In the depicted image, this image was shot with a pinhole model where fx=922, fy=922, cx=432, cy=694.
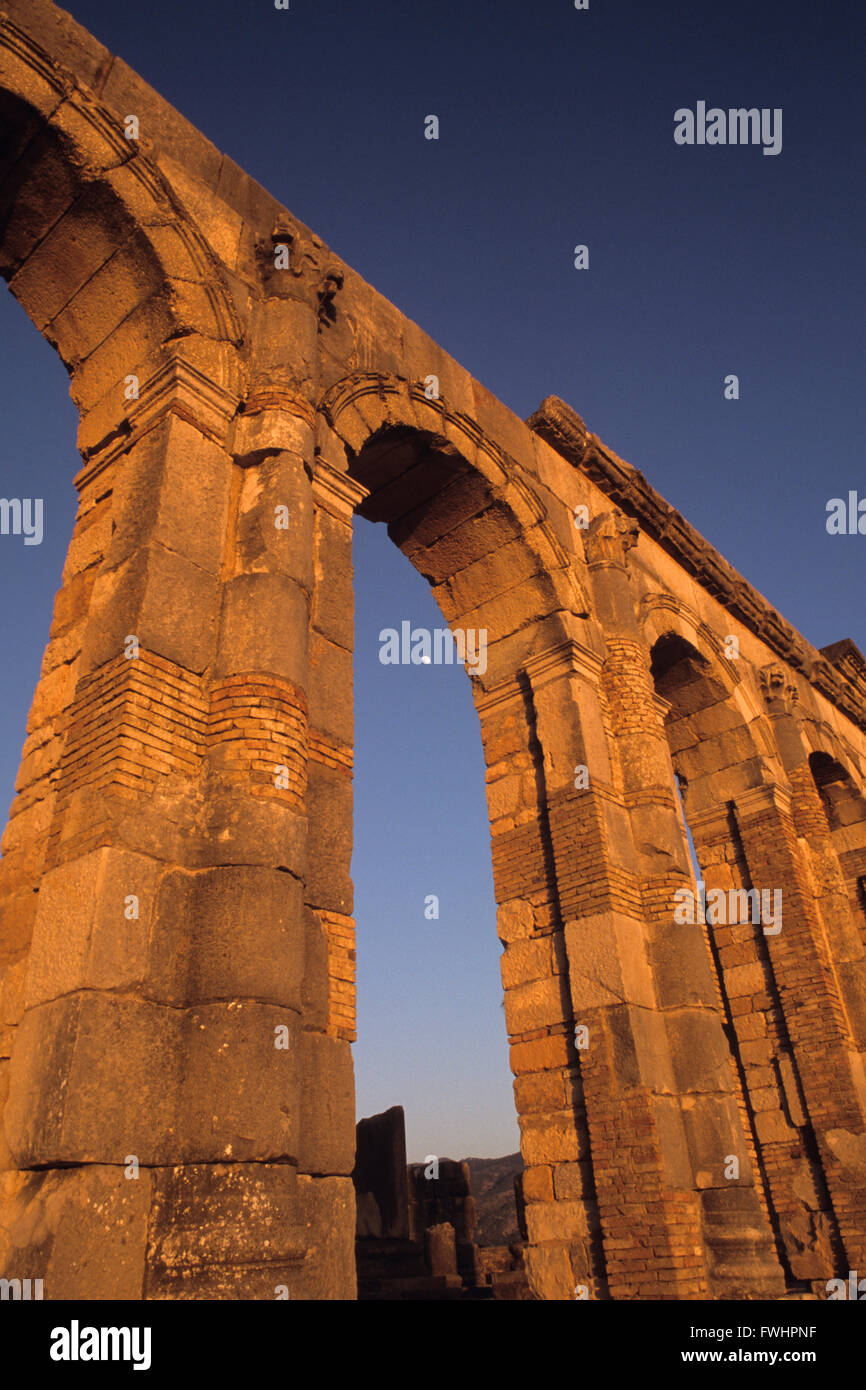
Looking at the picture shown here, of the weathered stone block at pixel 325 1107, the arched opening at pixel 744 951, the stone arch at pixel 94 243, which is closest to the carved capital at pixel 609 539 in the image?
the arched opening at pixel 744 951

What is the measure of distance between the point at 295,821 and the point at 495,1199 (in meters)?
35.5

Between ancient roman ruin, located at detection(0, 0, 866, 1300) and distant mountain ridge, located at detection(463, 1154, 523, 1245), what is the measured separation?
1695cm

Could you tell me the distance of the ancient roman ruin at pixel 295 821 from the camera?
3.43 m

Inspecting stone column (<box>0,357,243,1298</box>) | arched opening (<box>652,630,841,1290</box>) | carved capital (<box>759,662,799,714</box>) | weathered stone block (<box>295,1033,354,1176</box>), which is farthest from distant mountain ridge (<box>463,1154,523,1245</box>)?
stone column (<box>0,357,243,1298</box>)

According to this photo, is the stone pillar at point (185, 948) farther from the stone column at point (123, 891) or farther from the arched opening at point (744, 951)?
the arched opening at point (744, 951)

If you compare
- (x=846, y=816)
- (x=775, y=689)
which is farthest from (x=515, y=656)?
(x=846, y=816)

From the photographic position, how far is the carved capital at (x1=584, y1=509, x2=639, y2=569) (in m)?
9.12

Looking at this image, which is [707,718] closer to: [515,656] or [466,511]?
[515,656]

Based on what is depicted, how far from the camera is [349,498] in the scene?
593cm

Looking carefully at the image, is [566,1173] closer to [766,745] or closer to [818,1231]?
[818,1231]

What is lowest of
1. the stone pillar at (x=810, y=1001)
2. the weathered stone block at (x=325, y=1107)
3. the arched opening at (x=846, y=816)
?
the weathered stone block at (x=325, y=1107)

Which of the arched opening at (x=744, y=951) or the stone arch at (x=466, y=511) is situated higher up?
the stone arch at (x=466, y=511)

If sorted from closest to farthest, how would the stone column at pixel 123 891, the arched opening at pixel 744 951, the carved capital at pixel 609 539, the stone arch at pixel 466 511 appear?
the stone column at pixel 123 891 → the stone arch at pixel 466 511 → the arched opening at pixel 744 951 → the carved capital at pixel 609 539

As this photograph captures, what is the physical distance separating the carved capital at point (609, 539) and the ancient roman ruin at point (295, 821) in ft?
0.19
